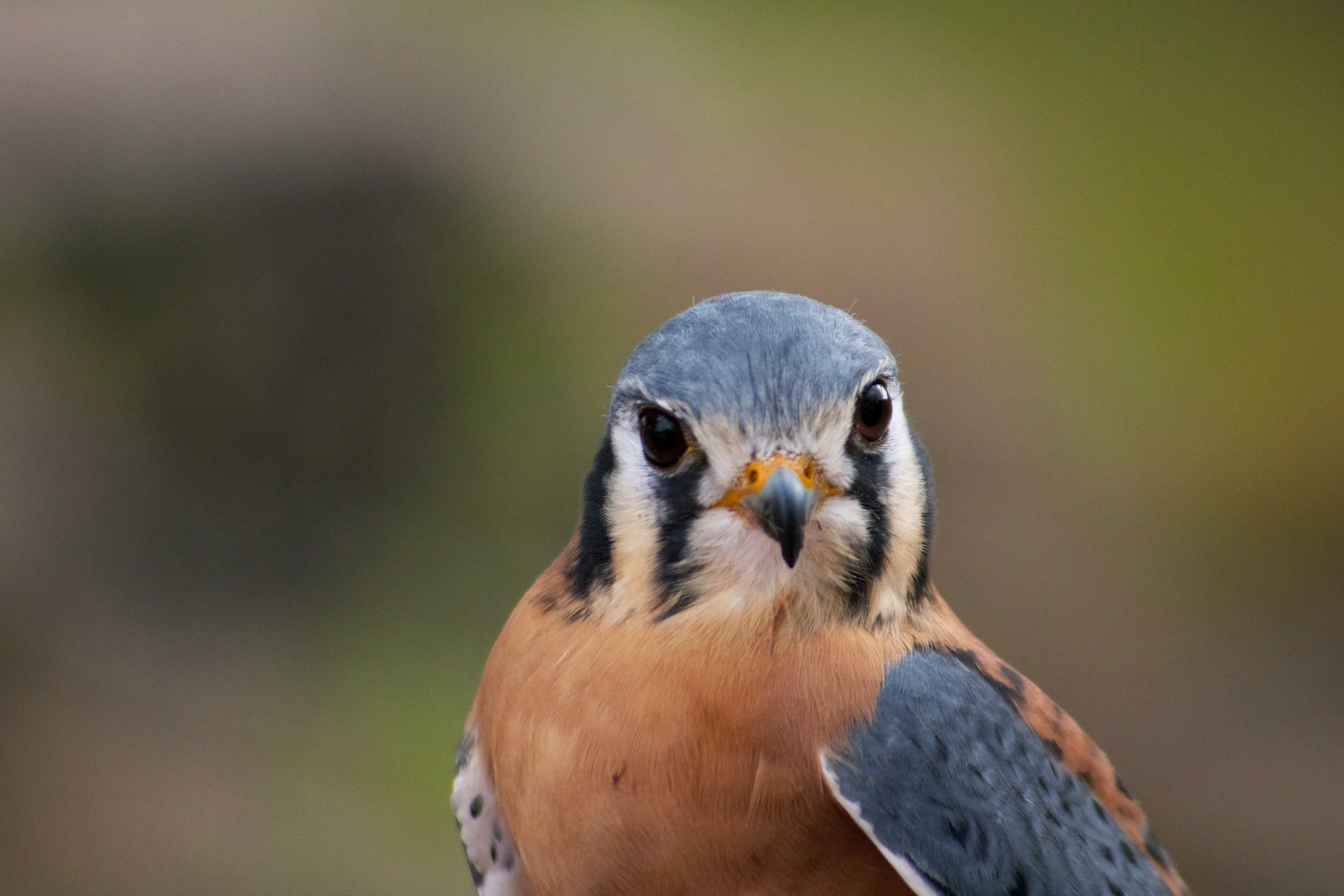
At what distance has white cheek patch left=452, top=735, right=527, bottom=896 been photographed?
6.59 feet

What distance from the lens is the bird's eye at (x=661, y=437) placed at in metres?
1.64

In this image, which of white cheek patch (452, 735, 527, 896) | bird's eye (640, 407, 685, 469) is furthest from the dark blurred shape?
bird's eye (640, 407, 685, 469)

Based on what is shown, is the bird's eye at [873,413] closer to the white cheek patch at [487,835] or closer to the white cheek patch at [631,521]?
the white cheek patch at [631,521]

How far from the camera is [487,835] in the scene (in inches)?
79.4

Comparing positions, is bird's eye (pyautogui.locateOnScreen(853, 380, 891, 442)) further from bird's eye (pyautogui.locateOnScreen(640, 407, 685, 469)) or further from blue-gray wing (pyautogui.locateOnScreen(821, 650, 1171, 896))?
blue-gray wing (pyautogui.locateOnScreen(821, 650, 1171, 896))

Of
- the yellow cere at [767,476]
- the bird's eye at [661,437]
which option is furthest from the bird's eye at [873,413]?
the bird's eye at [661,437]

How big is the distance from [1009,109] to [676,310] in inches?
75.2

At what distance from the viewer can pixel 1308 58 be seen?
505 centimetres

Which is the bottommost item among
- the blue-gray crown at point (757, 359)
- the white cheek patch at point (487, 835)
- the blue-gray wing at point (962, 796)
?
the white cheek patch at point (487, 835)

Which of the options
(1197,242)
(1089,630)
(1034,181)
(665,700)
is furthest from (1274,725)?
(665,700)

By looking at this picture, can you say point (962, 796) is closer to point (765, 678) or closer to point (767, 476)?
point (765, 678)

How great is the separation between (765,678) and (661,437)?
394mm

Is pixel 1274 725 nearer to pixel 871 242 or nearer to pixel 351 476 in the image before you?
pixel 871 242

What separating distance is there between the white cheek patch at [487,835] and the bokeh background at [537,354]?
213cm
